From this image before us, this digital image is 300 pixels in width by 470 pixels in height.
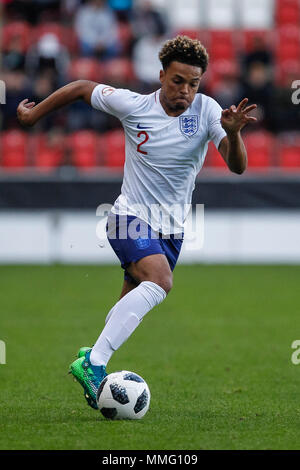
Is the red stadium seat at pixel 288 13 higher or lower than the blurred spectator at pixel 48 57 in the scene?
higher

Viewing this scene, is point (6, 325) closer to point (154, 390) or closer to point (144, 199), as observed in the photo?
point (154, 390)

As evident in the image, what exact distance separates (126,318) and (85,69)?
486 inches

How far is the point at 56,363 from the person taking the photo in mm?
7320

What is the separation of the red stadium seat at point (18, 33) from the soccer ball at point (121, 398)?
12.8m

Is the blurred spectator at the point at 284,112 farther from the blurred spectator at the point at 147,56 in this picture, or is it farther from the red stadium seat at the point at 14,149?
the red stadium seat at the point at 14,149

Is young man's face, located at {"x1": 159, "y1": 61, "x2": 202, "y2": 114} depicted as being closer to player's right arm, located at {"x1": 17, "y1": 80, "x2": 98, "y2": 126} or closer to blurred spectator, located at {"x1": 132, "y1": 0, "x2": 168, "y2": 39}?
player's right arm, located at {"x1": 17, "y1": 80, "x2": 98, "y2": 126}

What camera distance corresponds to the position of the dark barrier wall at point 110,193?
1480 centimetres

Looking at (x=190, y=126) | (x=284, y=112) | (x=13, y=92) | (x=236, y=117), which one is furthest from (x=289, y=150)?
(x=236, y=117)

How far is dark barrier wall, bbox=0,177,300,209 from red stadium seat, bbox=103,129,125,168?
1.11 m

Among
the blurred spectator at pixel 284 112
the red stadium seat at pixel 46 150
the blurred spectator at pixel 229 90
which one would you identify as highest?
the blurred spectator at pixel 229 90

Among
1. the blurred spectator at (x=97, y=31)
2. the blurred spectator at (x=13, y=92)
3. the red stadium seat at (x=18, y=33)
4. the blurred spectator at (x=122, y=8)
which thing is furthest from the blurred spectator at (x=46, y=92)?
the blurred spectator at (x=122, y=8)

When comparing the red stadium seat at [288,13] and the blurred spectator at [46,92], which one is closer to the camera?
the blurred spectator at [46,92]

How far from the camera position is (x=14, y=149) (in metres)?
16.0

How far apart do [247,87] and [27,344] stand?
8.94 metres
